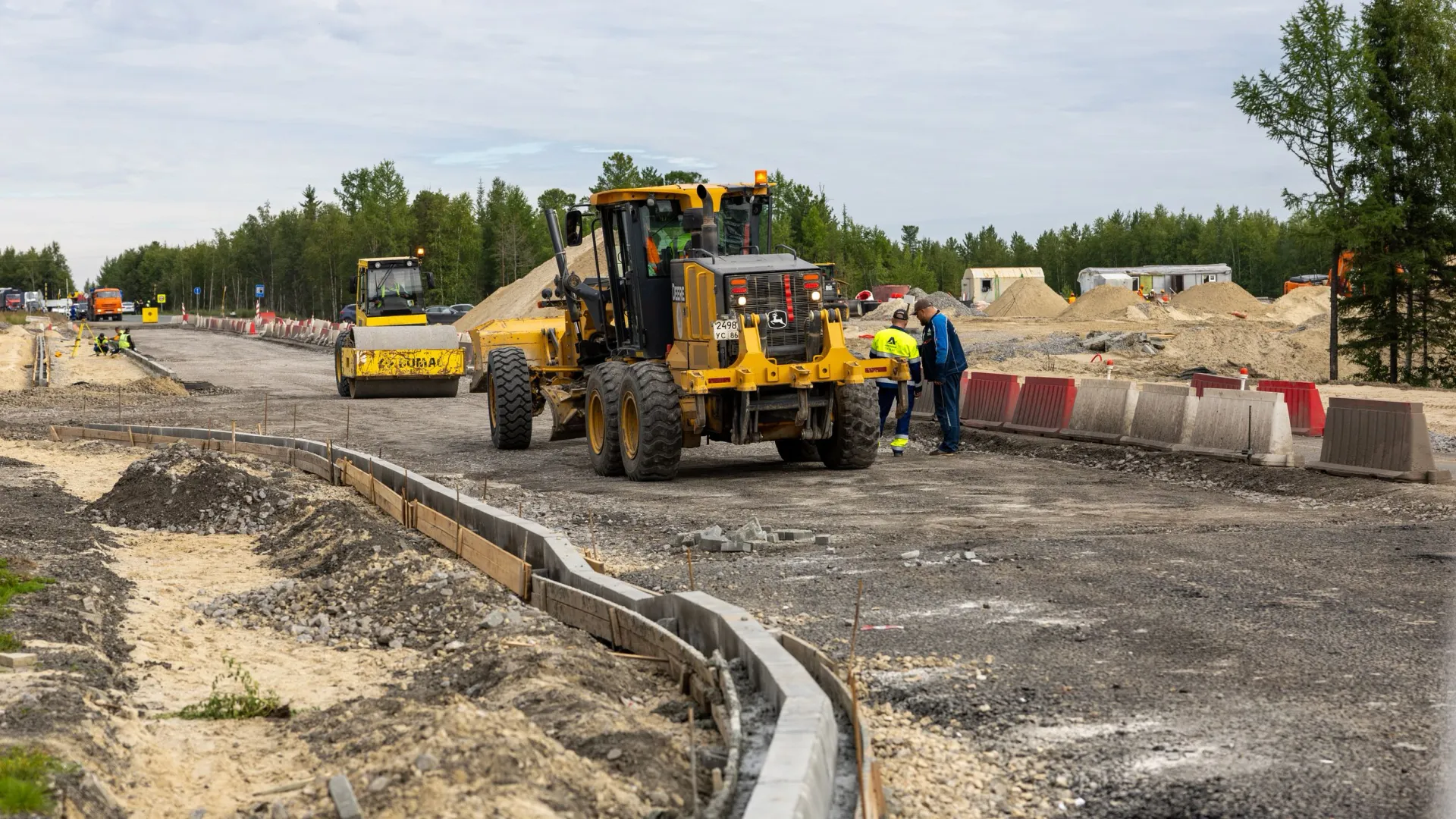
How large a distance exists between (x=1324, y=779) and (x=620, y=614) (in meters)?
3.67

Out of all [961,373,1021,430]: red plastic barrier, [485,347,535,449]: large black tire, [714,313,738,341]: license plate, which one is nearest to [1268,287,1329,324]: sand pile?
[961,373,1021,430]: red plastic barrier

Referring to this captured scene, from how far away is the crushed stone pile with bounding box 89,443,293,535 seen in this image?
13.3 metres

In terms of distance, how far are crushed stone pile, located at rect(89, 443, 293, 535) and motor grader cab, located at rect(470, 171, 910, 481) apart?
3.46 m

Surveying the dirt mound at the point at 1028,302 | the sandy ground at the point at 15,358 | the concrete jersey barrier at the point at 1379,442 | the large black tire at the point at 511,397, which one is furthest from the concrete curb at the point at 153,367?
the dirt mound at the point at 1028,302

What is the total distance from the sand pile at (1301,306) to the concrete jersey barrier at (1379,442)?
47871 millimetres

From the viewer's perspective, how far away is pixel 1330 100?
106ft

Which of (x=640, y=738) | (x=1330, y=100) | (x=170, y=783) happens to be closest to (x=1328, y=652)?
(x=640, y=738)

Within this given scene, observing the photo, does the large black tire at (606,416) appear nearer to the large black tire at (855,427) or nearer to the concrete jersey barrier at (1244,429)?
the large black tire at (855,427)

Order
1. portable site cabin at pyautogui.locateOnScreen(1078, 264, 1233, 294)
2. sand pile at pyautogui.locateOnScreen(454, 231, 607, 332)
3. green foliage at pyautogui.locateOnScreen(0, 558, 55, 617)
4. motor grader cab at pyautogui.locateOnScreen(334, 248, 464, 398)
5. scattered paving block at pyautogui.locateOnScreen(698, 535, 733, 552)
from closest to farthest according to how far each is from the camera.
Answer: green foliage at pyautogui.locateOnScreen(0, 558, 55, 617)
scattered paving block at pyautogui.locateOnScreen(698, 535, 733, 552)
motor grader cab at pyautogui.locateOnScreen(334, 248, 464, 398)
sand pile at pyautogui.locateOnScreen(454, 231, 607, 332)
portable site cabin at pyautogui.locateOnScreen(1078, 264, 1233, 294)

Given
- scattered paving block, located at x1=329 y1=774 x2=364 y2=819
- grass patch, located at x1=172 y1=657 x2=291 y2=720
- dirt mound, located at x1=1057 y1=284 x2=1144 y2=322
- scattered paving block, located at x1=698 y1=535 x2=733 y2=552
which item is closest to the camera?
scattered paving block, located at x1=329 y1=774 x2=364 y2=819

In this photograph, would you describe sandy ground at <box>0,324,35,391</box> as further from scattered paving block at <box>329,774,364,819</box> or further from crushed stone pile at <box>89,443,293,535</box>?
scattered paving block at <box>329,774,364,819</box>

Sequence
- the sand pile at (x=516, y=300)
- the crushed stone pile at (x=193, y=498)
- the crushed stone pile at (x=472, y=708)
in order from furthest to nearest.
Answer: the sand pile at (x=516, y=300) < the crushed stone pile at (x=193, y=498) < the crushed stone pile at (x=472, y=708)

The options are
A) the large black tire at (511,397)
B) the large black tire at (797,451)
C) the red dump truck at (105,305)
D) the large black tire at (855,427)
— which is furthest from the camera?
the red dump truck at (105,305)

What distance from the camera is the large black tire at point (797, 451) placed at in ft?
54.1
